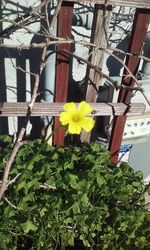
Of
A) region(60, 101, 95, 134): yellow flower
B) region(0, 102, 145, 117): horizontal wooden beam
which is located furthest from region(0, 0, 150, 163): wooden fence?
region(60, 101, 95, 134): yellow flower

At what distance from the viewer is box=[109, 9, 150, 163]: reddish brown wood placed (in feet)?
6.94

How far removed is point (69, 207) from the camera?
1.88 m

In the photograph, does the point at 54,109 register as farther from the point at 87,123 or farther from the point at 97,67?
the point at 87,123

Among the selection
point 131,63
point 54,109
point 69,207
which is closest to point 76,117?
point 69,207

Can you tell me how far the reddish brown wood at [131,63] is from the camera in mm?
2115

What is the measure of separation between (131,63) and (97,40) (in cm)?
25

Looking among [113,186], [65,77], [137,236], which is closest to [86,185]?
[113,186]

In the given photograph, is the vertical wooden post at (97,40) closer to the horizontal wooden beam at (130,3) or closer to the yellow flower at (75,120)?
the horizontal wooden beam at (130,3)

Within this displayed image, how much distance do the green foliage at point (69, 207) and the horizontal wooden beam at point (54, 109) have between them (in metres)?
0.25

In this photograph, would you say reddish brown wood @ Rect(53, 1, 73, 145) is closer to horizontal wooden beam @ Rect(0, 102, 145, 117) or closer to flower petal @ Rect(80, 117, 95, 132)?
horizontal wooden beam @ Rect(0, 102, 145, 117)

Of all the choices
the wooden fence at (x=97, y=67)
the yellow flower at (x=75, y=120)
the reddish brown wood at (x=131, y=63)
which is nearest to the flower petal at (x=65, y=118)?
the yellow flower at (x=75, y=120)

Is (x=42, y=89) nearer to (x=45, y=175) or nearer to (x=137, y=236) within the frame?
(x=45, y=175)

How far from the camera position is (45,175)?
1.97 m

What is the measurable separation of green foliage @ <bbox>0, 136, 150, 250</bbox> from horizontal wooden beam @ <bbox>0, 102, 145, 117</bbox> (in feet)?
0.81
